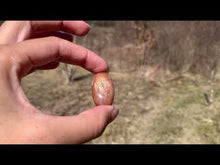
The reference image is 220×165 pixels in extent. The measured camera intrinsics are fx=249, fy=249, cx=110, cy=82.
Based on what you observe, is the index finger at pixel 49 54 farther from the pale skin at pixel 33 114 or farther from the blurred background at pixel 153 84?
the blurred background at pixel 153 84

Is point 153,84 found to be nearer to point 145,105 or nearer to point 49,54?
point 145,105

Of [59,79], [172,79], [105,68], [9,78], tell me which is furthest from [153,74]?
[9,78]

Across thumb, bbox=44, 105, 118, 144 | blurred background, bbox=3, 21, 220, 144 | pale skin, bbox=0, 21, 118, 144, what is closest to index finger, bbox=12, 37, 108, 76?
pale skin, bbox=0, 21, 118, 144

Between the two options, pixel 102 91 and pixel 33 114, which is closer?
pixel 33 114

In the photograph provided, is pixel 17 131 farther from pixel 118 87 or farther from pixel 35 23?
pixel 118 87

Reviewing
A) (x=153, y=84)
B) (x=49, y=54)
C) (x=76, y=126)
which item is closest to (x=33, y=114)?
(x=76, y=126)

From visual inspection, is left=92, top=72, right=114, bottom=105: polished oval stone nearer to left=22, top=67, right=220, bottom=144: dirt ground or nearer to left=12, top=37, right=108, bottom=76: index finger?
left=12, top=37, right=108, bottom=76: index finger
